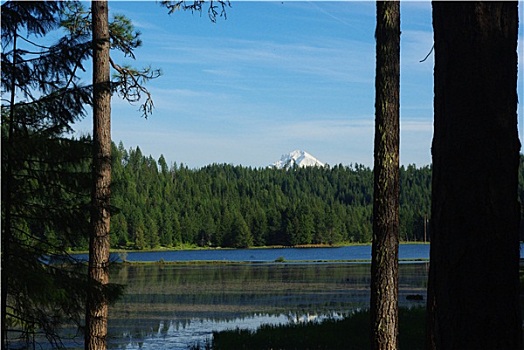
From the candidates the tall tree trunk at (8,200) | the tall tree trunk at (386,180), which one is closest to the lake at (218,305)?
the tall tree trunk at (8,200)

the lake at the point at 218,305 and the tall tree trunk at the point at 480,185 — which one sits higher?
the tall tree trunk at the point at 480,185

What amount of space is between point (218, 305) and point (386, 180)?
70.0ft

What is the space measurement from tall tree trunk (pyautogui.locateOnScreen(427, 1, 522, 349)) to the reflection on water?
10.4m

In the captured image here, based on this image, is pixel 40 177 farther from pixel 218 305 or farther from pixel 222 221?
pixel 222 221

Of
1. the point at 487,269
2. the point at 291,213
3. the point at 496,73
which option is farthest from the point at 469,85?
the point at 291,213

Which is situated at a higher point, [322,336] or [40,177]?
[40,177]

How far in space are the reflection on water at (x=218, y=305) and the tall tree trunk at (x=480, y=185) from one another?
10.4 meters

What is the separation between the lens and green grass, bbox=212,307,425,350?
15859 millimetres

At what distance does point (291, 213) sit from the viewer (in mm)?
154375

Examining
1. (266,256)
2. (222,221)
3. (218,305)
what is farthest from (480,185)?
(222,221)

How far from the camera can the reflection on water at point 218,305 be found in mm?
21438

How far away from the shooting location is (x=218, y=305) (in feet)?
Answer: 97.1

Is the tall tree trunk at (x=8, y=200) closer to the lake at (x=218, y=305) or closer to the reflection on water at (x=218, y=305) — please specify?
the lake at (x=218, y=305)

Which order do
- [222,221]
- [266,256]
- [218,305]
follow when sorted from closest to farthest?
[218,305] < [266,256] < [222,221]
